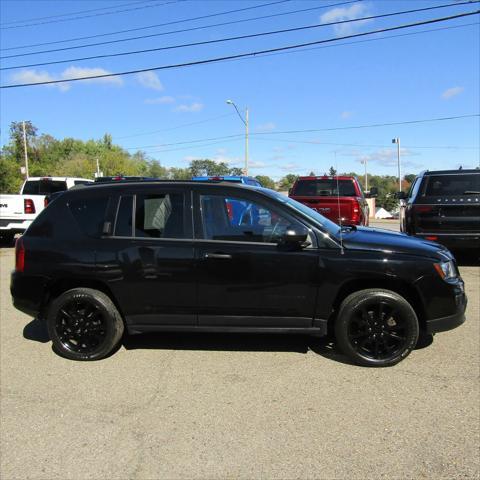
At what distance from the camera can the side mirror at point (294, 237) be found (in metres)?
4.12

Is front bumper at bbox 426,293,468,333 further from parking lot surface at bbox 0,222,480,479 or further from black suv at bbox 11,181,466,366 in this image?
parking lot surface at bbox 0,222,480,479

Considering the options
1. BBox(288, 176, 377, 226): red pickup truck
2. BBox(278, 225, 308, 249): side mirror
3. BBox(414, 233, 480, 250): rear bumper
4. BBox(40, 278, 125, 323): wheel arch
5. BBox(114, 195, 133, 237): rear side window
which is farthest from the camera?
BBox(288, 176, 377, 226): red pickup truck

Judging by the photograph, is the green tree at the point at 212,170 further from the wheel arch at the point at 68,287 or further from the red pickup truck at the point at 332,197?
the wheel arch at the point at 68,287

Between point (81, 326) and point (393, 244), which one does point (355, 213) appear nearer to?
point (393, 244)

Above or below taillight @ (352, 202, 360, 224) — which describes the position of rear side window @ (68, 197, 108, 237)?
below

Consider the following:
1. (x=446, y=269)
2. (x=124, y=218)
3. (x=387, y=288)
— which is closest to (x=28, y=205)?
(x=124, y=218)

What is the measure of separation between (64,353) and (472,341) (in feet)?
13.8

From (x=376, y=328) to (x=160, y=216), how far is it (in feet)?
7.53

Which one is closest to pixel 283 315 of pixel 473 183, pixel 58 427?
pixel 58 427

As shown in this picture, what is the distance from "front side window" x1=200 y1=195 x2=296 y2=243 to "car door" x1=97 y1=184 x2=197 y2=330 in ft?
0.65

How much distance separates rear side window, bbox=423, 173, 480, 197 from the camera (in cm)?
854

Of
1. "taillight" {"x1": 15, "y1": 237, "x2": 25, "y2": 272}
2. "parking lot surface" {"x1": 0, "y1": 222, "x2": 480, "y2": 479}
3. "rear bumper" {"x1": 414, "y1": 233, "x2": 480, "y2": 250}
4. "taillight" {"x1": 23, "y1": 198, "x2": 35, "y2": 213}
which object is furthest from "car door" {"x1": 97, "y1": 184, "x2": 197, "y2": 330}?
"taillight" {"x1": 23, "y1": 198, "x2": 35, "y2": 213}

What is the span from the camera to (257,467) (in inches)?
111

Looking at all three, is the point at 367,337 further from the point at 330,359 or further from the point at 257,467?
the point at 257,467
